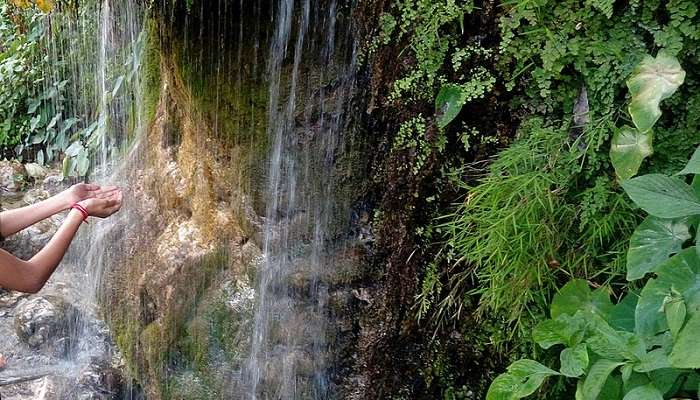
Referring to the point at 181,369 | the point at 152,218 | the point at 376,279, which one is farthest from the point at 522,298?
the point at 152,218

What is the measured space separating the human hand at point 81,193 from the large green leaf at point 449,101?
51.5 inches

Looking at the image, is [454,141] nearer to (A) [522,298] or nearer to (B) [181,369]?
(A) [522,298]

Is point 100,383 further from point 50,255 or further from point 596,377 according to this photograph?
point 596,377

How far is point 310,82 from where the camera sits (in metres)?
3.10

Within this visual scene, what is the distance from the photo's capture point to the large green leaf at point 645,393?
1.73 m

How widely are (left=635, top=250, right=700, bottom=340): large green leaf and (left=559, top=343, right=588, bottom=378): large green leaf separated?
17cm

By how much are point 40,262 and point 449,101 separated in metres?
1.60

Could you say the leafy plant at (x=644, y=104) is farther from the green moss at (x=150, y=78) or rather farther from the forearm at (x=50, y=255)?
the green moss at (x=150, y=78)

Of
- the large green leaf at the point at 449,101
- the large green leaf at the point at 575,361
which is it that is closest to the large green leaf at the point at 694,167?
the large green leaf at the point at 575,361

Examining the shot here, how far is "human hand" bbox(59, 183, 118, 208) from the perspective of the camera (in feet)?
7.90

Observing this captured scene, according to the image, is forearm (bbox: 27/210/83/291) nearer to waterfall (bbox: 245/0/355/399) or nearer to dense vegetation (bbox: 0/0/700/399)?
waterfall (bbox: 245/0/355/399)

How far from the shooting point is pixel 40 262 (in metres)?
2.17

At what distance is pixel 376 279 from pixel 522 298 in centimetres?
83

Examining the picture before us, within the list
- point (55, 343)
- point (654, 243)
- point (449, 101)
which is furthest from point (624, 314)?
point (55, 343)
